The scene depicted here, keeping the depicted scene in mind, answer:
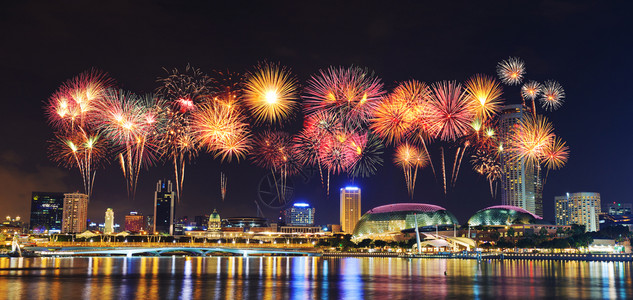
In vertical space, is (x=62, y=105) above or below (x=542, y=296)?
above

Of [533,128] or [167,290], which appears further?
[533,128]

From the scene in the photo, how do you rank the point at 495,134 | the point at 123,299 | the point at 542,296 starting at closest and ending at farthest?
the point at 123,299
the point at 542,296
the point at 495,134

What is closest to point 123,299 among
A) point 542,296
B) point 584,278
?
point 542,296

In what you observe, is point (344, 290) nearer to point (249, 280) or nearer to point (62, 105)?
point (249, 280)

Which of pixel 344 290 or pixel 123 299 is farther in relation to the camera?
pixel 344 290

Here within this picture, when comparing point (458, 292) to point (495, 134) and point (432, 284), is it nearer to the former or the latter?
point (432, 284)

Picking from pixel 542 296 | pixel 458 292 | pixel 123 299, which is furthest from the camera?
pixel 458 292

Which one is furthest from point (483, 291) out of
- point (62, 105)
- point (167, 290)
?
point (62, 105)

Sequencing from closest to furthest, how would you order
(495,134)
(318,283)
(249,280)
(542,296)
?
(542,296) < (495,134) < (318,283) < (249,280)

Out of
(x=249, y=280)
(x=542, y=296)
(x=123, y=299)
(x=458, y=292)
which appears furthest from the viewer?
(x=249, y=280)
